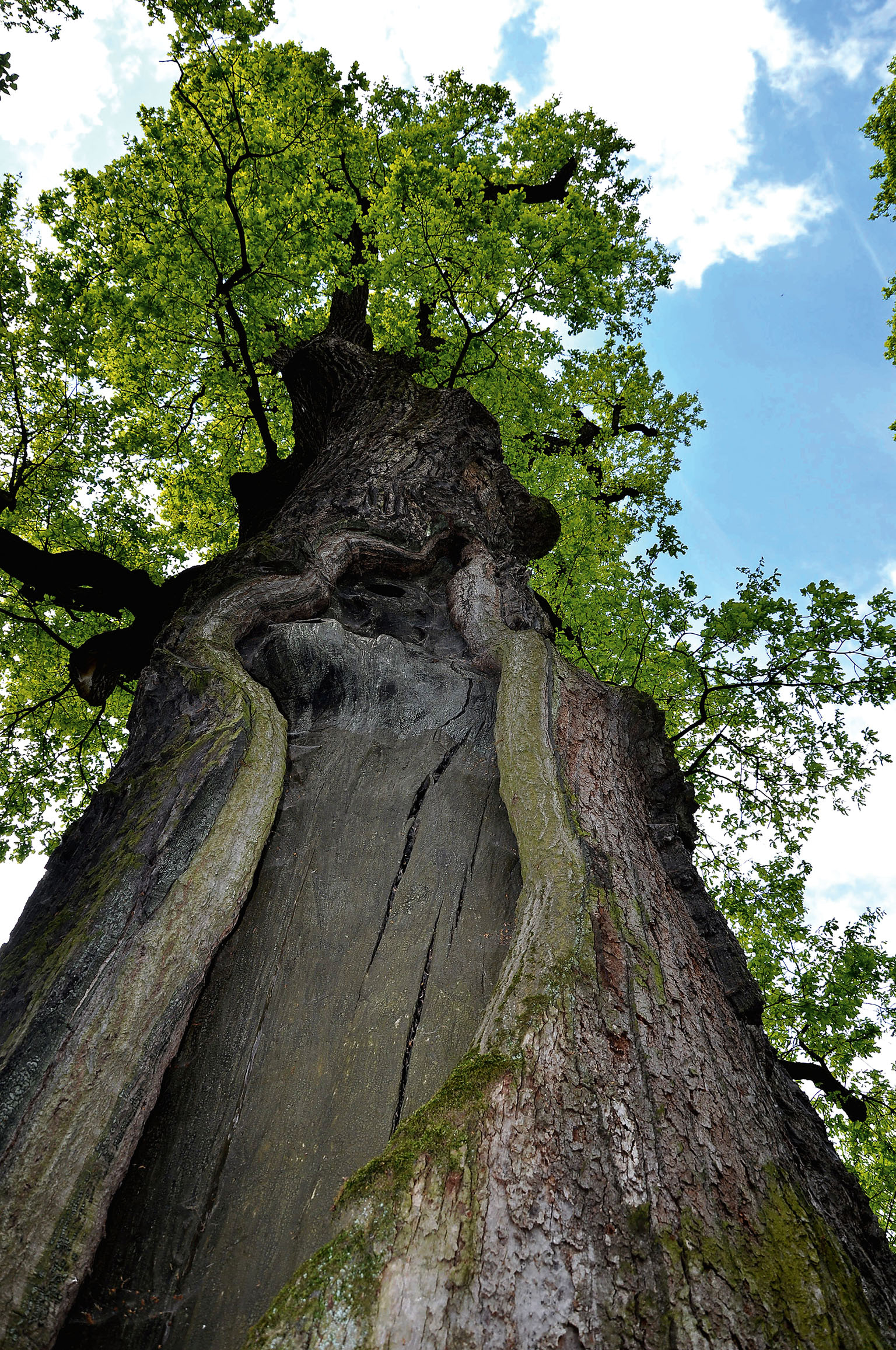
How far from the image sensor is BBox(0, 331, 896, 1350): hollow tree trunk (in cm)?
112

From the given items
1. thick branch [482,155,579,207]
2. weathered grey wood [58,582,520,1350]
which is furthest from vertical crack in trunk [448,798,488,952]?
thick branch [482,155,579,207]

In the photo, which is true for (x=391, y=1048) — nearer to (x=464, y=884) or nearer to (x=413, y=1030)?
(x=413, y=1030)

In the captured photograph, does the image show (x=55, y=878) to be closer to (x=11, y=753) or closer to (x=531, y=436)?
(x=11, y=753)

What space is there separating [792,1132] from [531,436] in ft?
29.5

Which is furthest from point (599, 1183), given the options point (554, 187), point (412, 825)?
point (554, 187)

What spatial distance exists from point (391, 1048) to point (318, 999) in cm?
25

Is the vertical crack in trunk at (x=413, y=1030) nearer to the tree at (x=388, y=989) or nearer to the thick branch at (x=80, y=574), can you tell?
the tree at (x=388, y=989)

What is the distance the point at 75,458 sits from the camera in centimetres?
789

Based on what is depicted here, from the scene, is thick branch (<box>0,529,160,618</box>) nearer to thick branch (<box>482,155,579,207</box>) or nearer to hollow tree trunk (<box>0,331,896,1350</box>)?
hollow tree trunk (<box>0,331,896,1350</box>)

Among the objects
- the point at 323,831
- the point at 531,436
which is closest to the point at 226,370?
the point at 531,436

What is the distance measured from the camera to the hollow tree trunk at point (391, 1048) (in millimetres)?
1123

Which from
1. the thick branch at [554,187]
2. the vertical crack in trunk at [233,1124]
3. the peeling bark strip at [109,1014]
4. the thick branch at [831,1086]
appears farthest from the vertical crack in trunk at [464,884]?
the thick branch at [554,187]

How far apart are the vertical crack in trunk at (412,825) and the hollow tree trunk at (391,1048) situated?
0.04ft

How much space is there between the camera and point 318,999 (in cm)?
185
